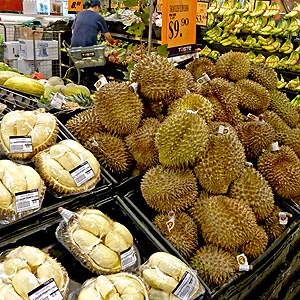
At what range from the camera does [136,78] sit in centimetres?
181

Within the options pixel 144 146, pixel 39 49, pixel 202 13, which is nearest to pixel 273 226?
pixel 144 146

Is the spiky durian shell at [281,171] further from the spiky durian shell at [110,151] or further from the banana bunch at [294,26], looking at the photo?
the banana bunch at [294,26]

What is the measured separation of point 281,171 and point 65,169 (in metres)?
1.12

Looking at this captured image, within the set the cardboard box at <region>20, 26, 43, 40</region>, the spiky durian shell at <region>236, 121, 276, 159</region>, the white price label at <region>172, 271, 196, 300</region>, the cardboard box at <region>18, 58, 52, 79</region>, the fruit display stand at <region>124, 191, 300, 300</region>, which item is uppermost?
the cardboard box at <region>20, 26, 43, 40</region>

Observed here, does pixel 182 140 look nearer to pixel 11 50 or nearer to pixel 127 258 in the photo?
pixel 127 258

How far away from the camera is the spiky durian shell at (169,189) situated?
145 cm

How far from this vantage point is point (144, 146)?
5.39 feet

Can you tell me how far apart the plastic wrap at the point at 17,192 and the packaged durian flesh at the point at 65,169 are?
0.08 meters

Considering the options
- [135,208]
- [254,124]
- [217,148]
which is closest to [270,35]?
[254,124]

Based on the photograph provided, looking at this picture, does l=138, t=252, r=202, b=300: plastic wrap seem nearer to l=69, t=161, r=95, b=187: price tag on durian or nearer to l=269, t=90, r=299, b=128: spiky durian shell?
l=69, t=161, r=95, b=187: price tag on durian

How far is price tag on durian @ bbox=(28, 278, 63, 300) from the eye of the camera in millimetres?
964

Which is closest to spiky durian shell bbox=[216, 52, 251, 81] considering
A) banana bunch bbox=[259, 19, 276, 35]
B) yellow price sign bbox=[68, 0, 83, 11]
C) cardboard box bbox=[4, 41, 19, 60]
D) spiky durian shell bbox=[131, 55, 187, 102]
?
spiky durian shell bbox=[131, 55, 187, 102]

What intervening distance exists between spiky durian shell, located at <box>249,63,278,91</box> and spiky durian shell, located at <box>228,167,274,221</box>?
0.96 metres

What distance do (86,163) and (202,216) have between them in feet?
1.88
